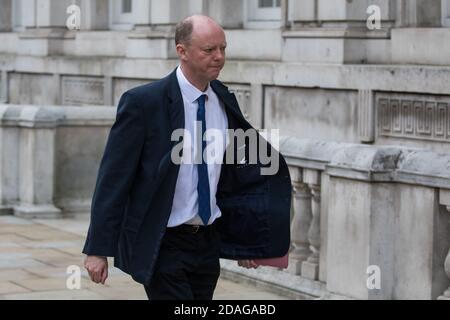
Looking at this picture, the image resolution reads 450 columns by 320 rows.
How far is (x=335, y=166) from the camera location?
9812 mm

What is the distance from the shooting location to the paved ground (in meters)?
10.6

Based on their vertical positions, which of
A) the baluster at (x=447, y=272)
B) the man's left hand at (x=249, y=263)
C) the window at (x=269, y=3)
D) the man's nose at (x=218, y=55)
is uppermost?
the window at (x=269, y=3)

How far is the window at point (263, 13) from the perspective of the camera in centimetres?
1511

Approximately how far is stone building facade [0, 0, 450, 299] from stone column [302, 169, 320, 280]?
0.01 meters

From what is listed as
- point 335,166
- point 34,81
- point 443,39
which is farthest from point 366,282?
point 34,81

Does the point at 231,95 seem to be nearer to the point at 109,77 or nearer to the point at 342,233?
the point at 342,233

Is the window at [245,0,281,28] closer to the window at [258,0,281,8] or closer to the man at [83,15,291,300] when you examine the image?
the window at [258,0,281,8]

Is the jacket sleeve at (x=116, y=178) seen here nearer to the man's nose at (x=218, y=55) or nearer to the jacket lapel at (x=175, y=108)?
the jacket lapel at (x=175, y=108)

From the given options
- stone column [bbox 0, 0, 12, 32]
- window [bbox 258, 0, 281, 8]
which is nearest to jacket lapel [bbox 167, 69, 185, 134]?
window [bbox 258, 0, 281, 8]

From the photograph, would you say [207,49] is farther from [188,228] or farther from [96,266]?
[96,266]

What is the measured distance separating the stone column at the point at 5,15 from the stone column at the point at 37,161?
8277 millimetres

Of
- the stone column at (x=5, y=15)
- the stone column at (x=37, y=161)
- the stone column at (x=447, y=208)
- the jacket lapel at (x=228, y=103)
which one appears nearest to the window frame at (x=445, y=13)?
the stone column at (x=447, y=208)

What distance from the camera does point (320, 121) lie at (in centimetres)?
1308

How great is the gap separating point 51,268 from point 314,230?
2.53 meters
